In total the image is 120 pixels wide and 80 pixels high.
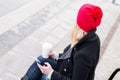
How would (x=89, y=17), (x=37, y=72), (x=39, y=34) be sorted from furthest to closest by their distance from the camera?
(x=39, y=34) < (x=37, y=72) < (x=89, y=17)

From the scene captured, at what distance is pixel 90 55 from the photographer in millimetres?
2045

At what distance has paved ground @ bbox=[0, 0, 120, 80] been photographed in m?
4.14

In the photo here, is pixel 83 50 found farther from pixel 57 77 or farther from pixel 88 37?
pixel 57 77

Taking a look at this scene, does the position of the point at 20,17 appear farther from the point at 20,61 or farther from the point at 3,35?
the point at 20,61

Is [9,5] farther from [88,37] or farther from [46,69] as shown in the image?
[88,37]

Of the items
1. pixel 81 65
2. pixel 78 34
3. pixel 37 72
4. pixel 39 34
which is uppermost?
pixel 78 34

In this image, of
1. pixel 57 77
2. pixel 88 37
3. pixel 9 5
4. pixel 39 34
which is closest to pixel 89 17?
pixel 88 37

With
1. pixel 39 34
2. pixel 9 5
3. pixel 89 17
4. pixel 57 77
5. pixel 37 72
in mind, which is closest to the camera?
pixel 89 17

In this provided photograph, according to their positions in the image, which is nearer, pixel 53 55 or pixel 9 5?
pixel 53 55

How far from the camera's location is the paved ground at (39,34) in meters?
4.14

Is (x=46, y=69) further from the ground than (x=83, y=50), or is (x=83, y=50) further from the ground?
(x=83, y=50)

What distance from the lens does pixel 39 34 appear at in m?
4.94

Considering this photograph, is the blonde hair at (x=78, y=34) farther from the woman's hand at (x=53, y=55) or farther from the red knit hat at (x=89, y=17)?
the woman's hand at (x=53, y=55)

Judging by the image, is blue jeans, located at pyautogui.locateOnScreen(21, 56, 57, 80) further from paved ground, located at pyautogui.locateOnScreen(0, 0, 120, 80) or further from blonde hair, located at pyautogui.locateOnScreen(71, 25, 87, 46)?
paved ground, located at pyautogui.locateOnScreen(0, 0, 120, 80)
